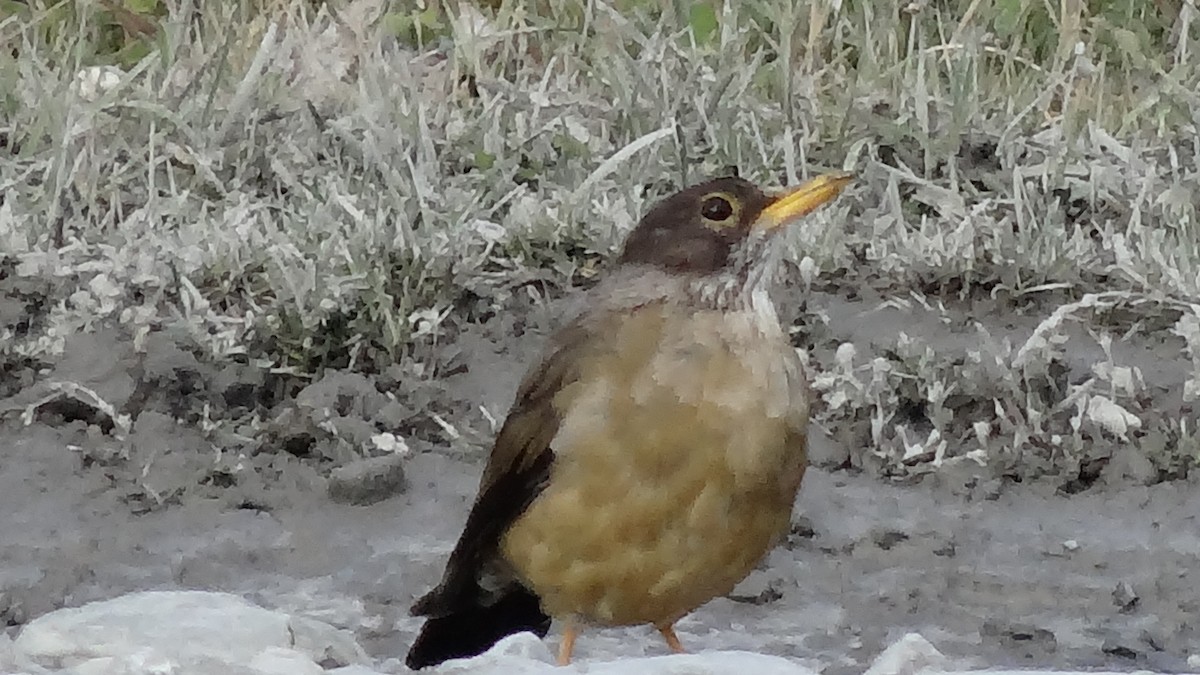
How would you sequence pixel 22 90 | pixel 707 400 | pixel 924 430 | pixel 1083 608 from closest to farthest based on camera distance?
pixel 707 400, pixel 1083 608, pixel 924 430, pixel 22 90

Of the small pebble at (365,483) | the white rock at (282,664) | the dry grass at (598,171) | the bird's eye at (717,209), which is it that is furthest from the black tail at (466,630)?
the dry grass at (598,171)

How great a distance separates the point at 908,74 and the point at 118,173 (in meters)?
2.68

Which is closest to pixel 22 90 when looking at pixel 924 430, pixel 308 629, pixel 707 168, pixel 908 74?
pixel 707 168

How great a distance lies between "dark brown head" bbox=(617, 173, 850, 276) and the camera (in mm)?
3553

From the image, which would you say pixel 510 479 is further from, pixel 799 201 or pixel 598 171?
pixel 598 171

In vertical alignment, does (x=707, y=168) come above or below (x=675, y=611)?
below

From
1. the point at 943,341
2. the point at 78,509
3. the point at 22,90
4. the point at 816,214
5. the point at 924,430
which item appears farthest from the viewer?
the point at 22,90

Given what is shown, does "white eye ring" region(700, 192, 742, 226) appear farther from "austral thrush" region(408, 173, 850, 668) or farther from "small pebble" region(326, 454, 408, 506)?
"small pebble" region(326, 454, 408, 506)

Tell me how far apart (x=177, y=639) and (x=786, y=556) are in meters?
1.61

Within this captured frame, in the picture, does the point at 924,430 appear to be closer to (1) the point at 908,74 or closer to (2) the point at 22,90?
(1) the point at 908,74

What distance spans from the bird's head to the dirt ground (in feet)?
2.55

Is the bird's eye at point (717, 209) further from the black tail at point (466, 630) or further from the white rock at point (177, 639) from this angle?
the white rock at point (177, 639)

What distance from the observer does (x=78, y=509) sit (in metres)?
4.63

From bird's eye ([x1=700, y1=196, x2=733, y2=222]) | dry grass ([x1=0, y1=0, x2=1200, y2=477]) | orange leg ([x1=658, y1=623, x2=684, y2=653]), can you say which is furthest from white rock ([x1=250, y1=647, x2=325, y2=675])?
dry grass ([x1=0, y1=0, x2=1200, y2=477])
